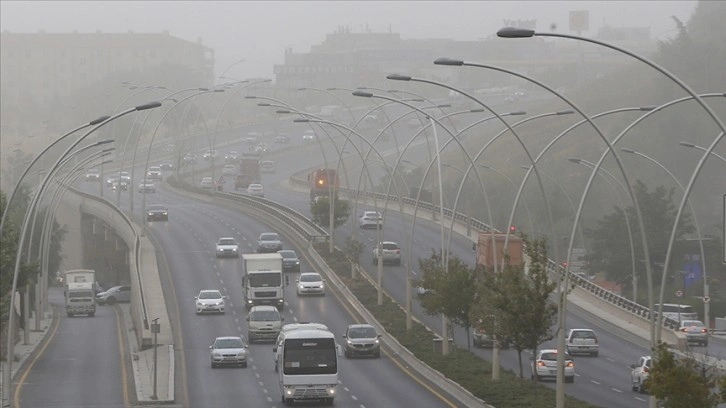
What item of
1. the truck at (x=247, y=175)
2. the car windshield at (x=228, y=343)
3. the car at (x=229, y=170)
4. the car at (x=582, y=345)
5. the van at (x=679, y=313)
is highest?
the car windshield at (x=228, y=343)

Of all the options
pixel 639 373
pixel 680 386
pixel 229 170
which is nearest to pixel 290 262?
pixel 639 373

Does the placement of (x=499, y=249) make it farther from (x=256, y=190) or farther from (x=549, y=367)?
(x=256, y=190)

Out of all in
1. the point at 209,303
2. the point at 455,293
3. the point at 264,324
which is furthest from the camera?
the point at 209,303

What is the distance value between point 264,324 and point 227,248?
103 ft

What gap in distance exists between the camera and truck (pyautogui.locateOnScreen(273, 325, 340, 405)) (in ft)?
147

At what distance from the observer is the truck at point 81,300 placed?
91375 millimetres

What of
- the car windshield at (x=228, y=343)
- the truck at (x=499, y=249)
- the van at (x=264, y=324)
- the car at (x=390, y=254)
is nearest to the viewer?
the car windshield at (x=228, y=343)

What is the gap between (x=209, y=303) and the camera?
74.2m

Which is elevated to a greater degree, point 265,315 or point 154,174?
point 265,315

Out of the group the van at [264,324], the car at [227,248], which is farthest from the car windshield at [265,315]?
the car at [227,248]

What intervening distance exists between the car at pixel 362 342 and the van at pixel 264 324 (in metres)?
5.25

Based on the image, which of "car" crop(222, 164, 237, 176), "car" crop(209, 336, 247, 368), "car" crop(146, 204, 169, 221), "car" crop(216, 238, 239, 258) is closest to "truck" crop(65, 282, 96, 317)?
"car" crop(216, 238, 239, 258)

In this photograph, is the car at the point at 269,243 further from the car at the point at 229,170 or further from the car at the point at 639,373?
the car at the point at 229,170

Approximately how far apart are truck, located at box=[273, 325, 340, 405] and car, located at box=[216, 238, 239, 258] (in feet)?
167
